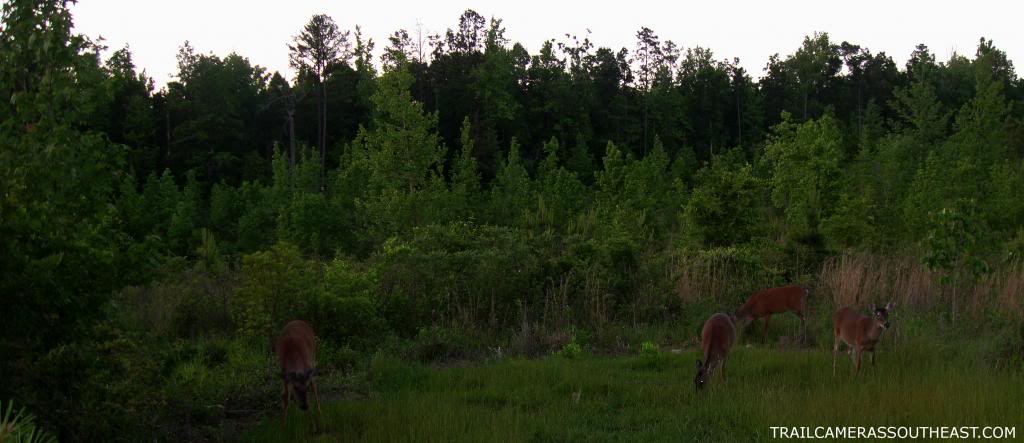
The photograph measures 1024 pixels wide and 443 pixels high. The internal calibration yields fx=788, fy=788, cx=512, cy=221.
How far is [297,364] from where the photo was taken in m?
6.90

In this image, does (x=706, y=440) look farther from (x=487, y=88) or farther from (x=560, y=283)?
(x=487, y=88)

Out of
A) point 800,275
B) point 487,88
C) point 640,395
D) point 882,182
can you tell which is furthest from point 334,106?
point 640,395

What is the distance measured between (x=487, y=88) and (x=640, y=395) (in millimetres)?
54597

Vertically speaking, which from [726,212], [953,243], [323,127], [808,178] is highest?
[323,127]

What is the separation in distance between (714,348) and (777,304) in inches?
115

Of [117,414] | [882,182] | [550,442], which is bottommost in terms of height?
[550,442]

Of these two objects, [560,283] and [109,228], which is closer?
[109,228]

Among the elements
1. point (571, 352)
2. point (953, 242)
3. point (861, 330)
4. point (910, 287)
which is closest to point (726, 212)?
point (910, 287)

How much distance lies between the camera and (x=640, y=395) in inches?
303

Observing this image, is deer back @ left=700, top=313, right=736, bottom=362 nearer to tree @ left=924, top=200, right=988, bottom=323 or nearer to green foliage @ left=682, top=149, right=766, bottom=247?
tree @ left=924, top=200, right=988, bottom=323

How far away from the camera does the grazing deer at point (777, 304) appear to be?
34.5 ft


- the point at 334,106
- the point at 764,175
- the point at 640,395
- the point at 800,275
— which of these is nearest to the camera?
the point at 640,395

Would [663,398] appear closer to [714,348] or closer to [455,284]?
[714,348]

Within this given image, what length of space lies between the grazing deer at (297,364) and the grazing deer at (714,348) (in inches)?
145
